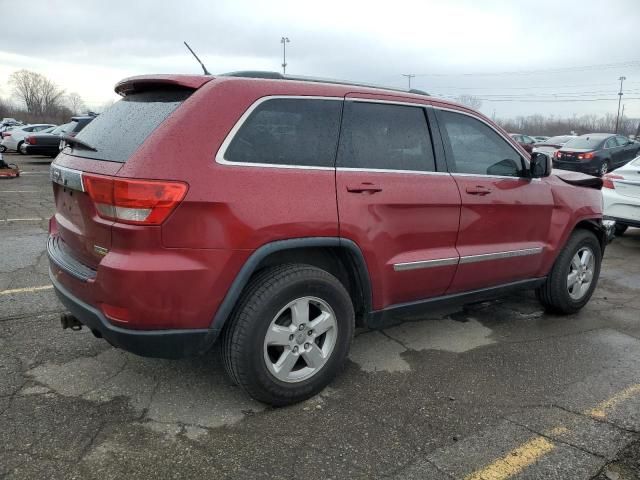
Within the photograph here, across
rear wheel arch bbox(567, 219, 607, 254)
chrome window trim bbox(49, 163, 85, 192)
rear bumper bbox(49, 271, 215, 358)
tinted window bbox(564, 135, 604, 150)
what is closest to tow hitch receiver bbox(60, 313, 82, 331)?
rear bumper bbox(49, 271, 215, 358)

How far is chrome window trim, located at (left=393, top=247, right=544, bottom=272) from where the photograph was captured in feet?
11.2

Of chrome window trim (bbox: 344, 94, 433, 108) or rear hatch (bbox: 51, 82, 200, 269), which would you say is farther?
chrome window trim (bbox: 344, 94, 433, 108)

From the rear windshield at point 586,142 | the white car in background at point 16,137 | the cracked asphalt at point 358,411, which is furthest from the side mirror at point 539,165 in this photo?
the white car in background at point 16,137

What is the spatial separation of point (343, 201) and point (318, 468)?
1.42 metres

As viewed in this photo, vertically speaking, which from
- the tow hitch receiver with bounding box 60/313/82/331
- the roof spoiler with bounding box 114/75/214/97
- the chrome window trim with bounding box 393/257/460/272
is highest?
the roof spoiler with bounding box 114/75/214/97

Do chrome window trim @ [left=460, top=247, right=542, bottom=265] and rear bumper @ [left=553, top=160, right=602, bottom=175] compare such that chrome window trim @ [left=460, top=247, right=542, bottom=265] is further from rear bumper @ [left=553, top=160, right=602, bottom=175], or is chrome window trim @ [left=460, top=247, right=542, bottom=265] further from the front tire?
rear bumper @ [left=553, top=160, right=602, bottom=175]

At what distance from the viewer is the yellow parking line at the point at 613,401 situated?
308cm

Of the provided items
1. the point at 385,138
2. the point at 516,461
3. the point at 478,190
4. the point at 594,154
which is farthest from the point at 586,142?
the point at 516,461

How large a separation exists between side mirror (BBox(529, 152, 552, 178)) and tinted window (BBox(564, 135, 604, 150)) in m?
15.0

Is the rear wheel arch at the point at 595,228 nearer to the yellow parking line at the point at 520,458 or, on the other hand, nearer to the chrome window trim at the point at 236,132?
the yellow parking line at the point at 520,458

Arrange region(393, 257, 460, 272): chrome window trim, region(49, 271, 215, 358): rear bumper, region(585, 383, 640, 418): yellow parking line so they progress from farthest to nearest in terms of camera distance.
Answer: region(393, 257, 460, 272): chrome window trim
region(585, 383, 640, 418): yellow parking line
region(49, 271, 215, 358): rear bumper


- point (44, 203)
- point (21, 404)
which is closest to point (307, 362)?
point (21, 404)

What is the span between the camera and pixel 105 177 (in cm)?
261

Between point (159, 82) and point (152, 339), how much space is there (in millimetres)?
1413
